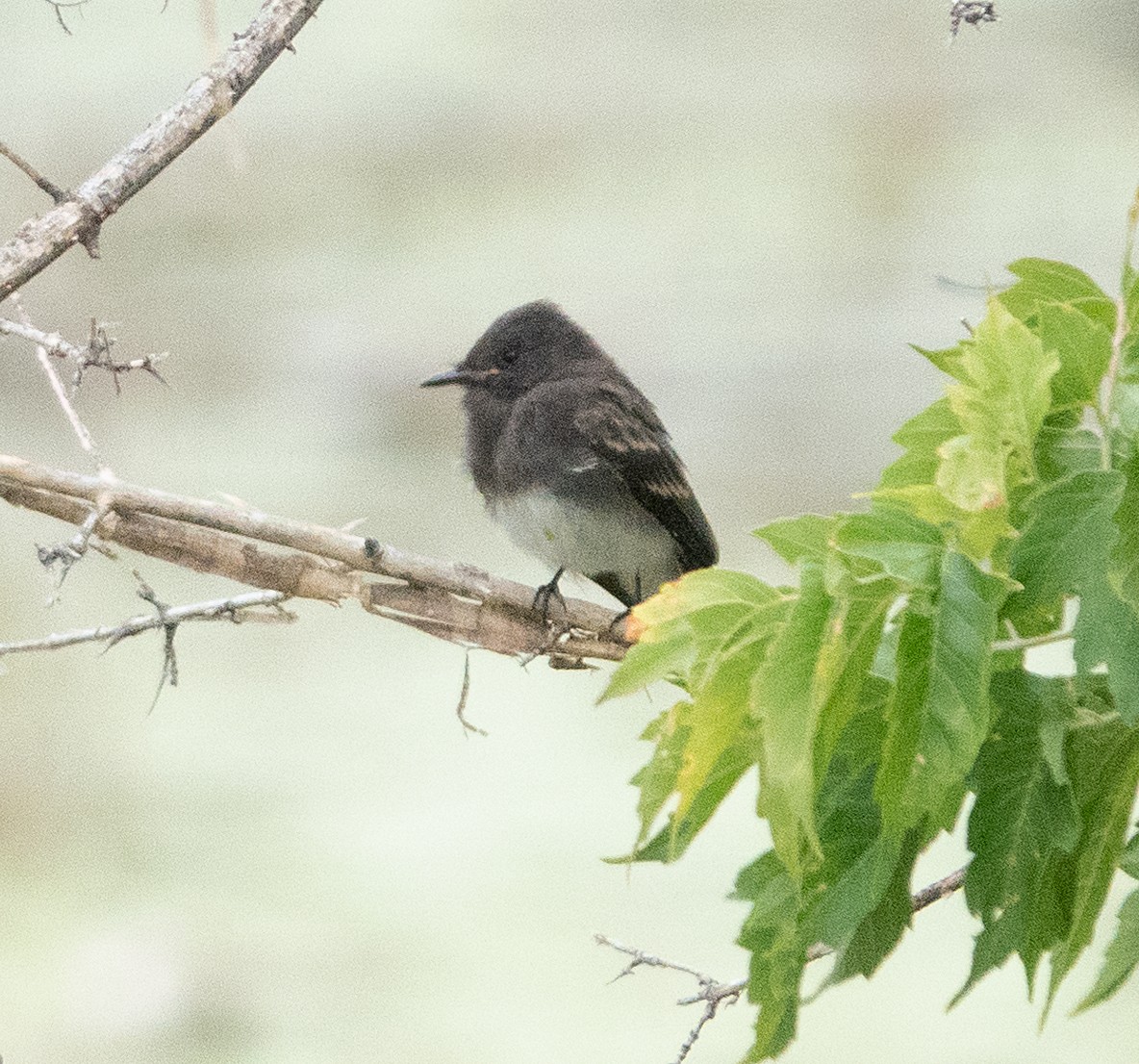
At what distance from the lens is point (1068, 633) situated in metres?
0.57

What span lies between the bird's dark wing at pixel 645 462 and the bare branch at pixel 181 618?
0.90 meters

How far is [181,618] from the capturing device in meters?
0.99

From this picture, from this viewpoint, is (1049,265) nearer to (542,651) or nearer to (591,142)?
(542,651)

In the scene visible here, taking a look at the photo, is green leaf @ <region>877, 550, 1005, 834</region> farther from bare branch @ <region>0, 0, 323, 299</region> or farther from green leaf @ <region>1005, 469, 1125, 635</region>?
bare branch @ <region>0, 0, 323, 299</region>

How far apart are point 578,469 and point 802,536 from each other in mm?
1346

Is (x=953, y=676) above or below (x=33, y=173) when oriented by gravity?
below

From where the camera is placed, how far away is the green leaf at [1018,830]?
24.1 inches

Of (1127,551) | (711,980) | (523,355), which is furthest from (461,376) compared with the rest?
(1127,551)

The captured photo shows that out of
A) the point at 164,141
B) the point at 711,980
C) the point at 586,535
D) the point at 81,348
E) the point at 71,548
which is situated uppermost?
the point at 164,141

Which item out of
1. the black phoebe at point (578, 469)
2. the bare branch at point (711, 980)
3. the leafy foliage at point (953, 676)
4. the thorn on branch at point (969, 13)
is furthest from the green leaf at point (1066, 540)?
the black phoebe at point (578, 469)

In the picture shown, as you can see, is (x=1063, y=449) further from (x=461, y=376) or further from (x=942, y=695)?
(x=461, y=376)

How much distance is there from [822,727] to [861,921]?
137 mm

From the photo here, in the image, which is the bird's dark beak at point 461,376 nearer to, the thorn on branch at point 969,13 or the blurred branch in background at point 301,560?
the blurred branch in background at point 301,560

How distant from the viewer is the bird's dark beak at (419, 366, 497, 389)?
2001 mm
